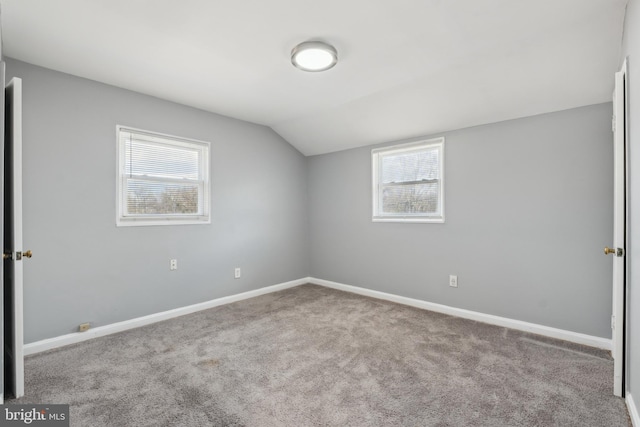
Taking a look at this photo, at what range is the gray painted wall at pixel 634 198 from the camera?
152 centimetres

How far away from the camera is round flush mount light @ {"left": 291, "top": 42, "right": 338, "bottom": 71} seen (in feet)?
7.40

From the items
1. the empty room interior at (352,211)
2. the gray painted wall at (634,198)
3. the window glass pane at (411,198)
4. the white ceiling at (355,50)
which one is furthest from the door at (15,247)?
the window glass pane at (411,198)

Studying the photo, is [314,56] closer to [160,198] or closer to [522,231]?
[160,198]

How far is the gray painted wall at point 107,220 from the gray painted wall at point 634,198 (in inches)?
145

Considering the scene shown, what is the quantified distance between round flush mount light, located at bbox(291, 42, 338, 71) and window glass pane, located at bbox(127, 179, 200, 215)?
202 centimetres

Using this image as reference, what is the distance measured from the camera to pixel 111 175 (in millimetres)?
2979

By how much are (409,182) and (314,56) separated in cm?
210

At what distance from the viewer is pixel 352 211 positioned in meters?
4.43

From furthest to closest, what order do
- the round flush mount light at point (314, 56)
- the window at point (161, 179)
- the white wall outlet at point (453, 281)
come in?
the white wall outlet at point (453, 281) → the window at point (161, 179) → the round flush mount light at point (314, 56)

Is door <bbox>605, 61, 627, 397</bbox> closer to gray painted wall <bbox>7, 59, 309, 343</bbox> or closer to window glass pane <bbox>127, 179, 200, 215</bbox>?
gray painted wall <bbox>7, 59, 309, 343</bbox>

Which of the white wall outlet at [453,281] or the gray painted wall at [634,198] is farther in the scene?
the white wall outlet at [453,281]

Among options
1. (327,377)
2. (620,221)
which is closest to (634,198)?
(620,221)

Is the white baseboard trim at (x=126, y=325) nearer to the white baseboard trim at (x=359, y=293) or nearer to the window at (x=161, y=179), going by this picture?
the white baseboard trim at (x=359, y=293)

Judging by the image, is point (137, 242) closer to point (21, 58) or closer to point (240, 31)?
point (21, 58)
